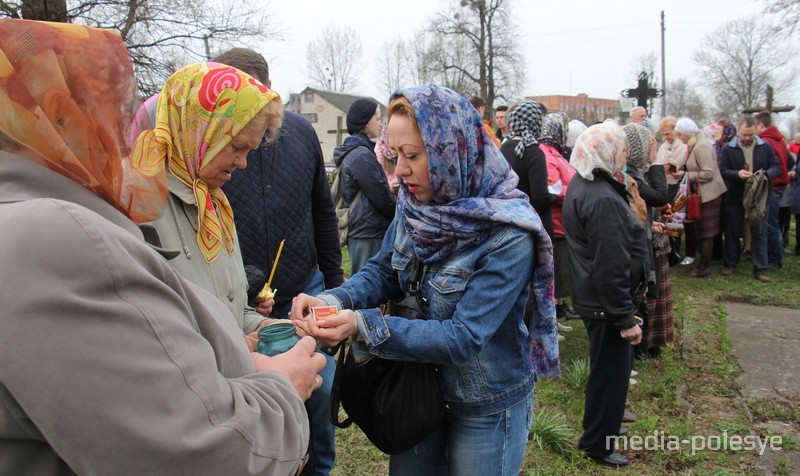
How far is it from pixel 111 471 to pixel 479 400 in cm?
134

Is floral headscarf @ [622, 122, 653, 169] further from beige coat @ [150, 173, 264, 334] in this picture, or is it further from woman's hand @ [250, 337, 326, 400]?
woman's hand @ [250, 337, 326, 400]

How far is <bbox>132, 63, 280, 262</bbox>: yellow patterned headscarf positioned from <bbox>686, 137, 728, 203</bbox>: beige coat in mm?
7650

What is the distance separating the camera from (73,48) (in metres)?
0.94

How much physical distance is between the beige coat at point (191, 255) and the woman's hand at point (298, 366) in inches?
18.6

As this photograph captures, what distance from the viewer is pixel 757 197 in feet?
24.8

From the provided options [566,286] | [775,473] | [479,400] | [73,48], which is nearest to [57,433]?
[73,48]

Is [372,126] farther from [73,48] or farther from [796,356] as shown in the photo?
[796,356]

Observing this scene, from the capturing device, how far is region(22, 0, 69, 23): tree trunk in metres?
8.37

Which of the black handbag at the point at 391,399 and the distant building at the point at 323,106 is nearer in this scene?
the black handbag at the point at 391,399

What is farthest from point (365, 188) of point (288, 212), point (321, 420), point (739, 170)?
point (739, 170)

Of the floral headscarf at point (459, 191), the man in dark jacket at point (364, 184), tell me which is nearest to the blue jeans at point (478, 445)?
the floral headscarf at point (459, 191)

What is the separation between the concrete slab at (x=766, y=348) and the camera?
4379 mm

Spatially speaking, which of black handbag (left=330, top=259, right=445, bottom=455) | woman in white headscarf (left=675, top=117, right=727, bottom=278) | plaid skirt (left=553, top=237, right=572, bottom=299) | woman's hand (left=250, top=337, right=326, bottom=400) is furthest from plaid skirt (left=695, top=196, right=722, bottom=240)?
woman's hand (left=250, top=337, right=326, bottom=400)

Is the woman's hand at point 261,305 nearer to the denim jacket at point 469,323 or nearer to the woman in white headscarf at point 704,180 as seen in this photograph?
the denim jacket at point 469,323
